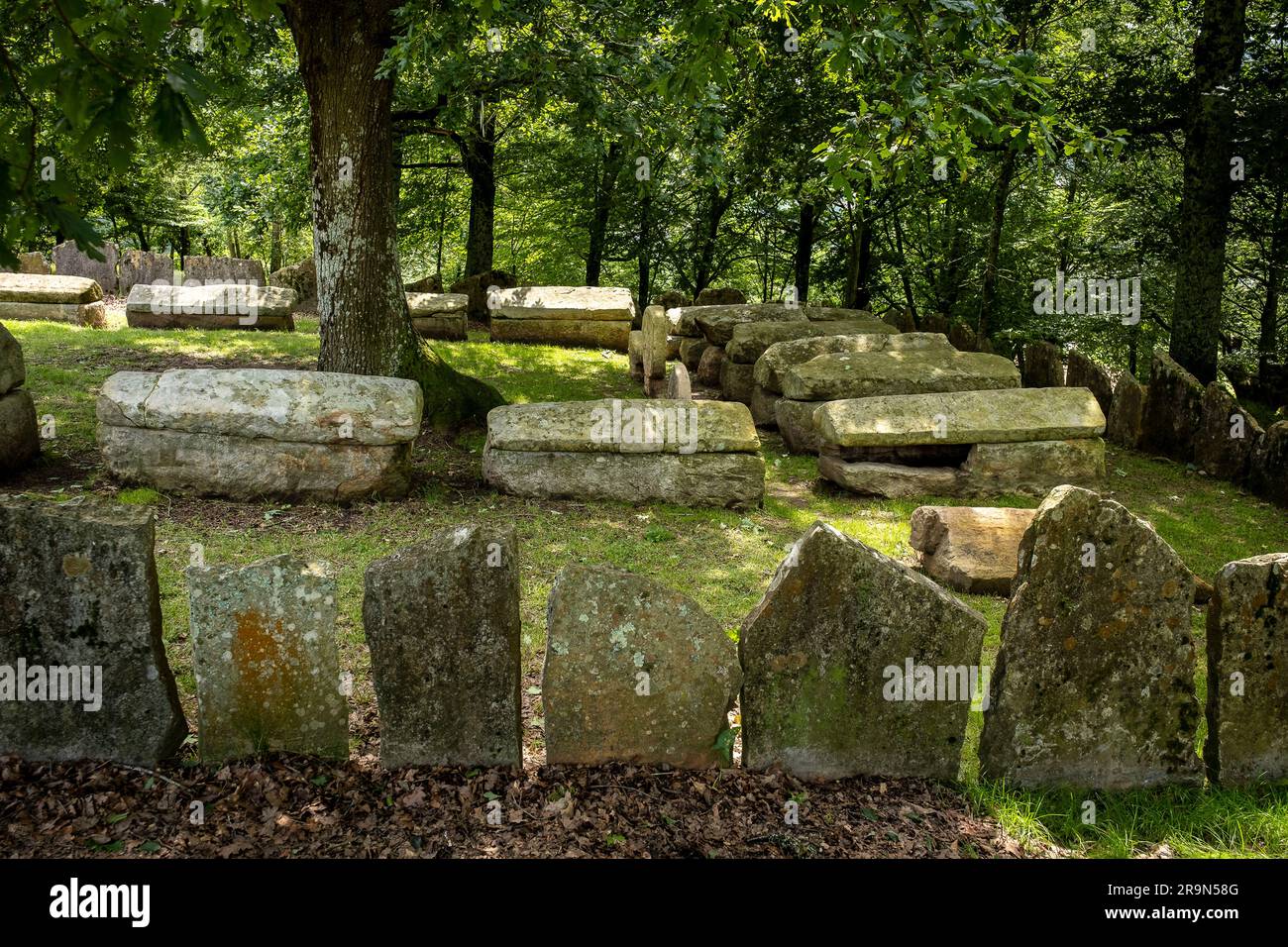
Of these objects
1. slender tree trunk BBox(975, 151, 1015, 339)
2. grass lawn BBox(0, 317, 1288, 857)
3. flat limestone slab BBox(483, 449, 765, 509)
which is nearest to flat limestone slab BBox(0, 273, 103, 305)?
grass lawn BBox(0, 317, 1288, 857)

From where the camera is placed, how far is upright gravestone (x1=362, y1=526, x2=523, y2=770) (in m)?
3.75

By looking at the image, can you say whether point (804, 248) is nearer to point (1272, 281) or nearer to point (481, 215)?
point (481, 215)

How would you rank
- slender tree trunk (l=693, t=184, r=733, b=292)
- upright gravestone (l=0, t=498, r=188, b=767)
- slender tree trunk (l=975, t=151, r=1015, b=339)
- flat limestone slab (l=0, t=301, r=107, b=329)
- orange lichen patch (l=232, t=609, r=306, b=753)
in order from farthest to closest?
slender tree trunk (l=693, t=184, r=733, b=292) → flat limestone slab (l=0, t=301, r=107, b=329) → slender tree trunk (l=975, t=151, r=1015, b=339) → orange lichen patch (l=232, t=609, r=306, b=753) → upright gravestone (l=0, t=498, r=188, b=767)

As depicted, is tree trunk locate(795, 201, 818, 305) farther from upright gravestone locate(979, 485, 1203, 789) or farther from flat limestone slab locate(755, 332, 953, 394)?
upright gravestone locate(979, 485, 1203, 789)

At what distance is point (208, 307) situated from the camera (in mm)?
15438

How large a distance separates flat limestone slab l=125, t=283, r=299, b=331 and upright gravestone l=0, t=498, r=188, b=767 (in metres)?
12.8

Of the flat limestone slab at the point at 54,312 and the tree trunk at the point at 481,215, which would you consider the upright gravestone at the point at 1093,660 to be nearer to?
the flat limestone slab at the point at 54,312

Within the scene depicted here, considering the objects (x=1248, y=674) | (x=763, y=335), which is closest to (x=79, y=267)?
(x=763, y=335)

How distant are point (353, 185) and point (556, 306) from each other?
7.73 meters

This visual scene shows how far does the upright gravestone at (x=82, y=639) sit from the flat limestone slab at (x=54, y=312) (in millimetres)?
13361

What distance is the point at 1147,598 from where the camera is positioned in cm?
396

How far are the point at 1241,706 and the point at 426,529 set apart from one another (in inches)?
216

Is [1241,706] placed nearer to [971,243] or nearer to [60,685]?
[60,685]

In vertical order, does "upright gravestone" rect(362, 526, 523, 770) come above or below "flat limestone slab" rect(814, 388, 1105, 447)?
below
